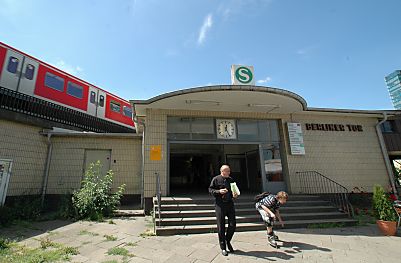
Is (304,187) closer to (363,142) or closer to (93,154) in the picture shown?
(363,142)

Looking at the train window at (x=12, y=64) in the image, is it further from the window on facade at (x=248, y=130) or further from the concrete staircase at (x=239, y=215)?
the window on facade at (x=248, y=130)

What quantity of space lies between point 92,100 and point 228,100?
855 centimetres

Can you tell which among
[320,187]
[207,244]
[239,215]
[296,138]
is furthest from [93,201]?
[320,187]

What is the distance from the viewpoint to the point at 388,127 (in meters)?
10.6

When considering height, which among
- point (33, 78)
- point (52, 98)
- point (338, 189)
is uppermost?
point (33, 78)

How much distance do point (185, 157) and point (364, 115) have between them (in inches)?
415

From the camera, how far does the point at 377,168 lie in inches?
343

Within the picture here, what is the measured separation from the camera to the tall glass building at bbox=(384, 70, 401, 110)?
34.4 metres

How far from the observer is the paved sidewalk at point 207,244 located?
3568 millimetres

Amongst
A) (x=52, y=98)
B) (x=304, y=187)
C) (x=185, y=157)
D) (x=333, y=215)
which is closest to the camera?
(x=333, y=215)

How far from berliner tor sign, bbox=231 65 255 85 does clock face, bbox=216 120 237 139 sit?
1.59 meters

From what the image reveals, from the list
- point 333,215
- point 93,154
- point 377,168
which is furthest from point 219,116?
point 377,168

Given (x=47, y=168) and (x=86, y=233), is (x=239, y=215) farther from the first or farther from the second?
(x=47, y=168)

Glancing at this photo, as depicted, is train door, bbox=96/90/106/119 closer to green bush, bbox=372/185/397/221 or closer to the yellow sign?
the yellow sign
